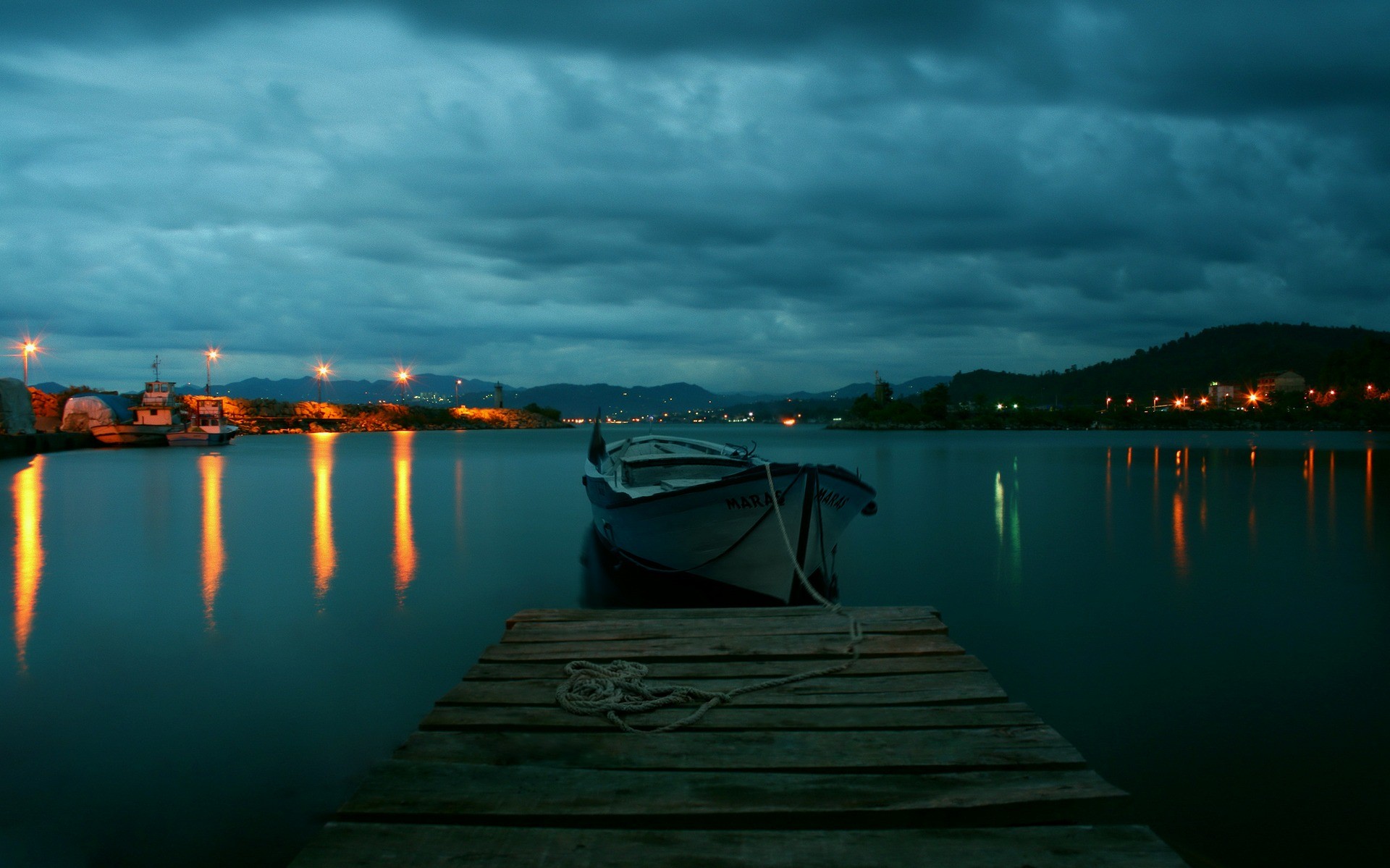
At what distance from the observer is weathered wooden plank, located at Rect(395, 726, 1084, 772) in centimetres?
420

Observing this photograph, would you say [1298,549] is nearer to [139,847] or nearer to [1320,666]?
[1320,666]

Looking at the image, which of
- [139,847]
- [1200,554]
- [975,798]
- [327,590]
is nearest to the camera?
[975,798]

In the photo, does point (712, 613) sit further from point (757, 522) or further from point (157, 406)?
point (157, 406)

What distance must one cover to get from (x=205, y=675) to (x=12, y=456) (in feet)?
→ 222

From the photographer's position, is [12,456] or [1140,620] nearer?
[1140,620]

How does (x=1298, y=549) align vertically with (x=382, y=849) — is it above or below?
below

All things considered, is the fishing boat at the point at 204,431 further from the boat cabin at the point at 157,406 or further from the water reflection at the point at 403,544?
the water reflection at the point at 403,544

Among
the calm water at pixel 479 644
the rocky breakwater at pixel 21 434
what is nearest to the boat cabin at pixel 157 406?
the rocky breakwater at pixel 21 434

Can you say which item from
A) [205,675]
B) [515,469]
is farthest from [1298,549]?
[515,469]

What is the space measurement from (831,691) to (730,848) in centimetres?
205

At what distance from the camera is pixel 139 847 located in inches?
224

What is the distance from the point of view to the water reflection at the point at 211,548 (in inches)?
530

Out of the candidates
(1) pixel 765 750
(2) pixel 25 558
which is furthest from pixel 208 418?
(1) pixel 765 750

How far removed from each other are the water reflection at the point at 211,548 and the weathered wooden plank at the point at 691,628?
26.5 ft
